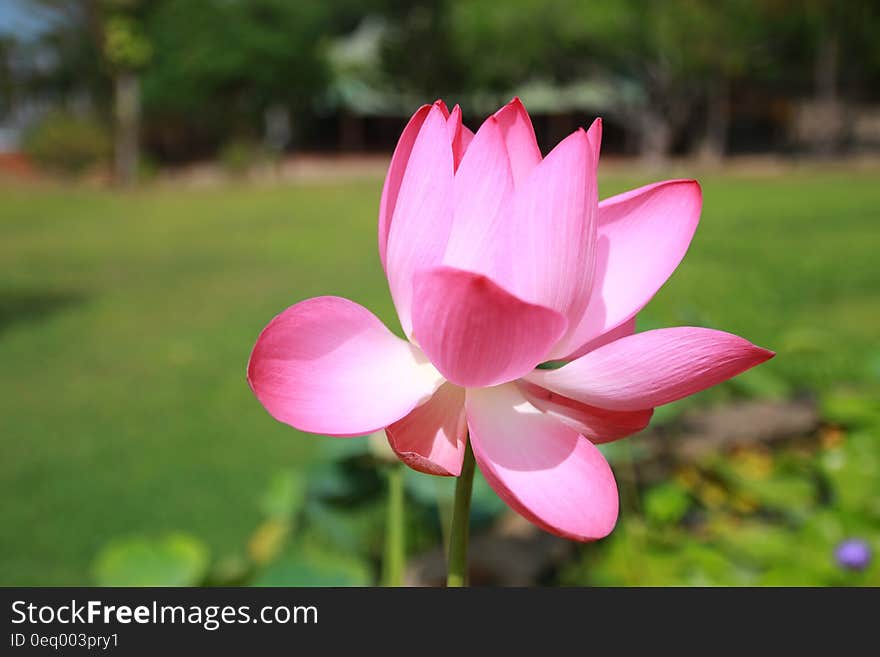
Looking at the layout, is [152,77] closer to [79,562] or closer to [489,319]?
[79,562]

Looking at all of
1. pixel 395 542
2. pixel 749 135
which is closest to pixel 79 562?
pixel 395 542

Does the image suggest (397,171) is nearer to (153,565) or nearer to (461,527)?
(461,527)

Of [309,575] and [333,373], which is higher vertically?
[333,373]

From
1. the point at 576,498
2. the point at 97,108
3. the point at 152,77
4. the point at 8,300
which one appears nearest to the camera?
the point at 576,498

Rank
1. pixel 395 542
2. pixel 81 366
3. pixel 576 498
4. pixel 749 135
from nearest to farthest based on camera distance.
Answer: pixel 576 498
pixel 395 542
pixel 81 366
pixel 749 135

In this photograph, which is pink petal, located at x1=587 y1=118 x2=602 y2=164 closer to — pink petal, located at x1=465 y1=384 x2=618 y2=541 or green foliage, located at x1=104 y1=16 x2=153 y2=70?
pink petal, located at x1=465 y1=384 x2=618 y2=541

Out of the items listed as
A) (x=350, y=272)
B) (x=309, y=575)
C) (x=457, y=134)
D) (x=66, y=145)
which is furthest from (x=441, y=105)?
(x=66, y=145)

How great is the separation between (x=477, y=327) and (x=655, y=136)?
13.8 metres

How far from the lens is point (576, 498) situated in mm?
251

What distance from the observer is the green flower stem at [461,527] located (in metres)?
0.25

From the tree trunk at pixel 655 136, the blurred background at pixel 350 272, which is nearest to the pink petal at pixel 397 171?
the blurred background at pixel 350 272

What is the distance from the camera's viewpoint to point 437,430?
28 cm

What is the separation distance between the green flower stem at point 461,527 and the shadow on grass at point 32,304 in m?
3.97
